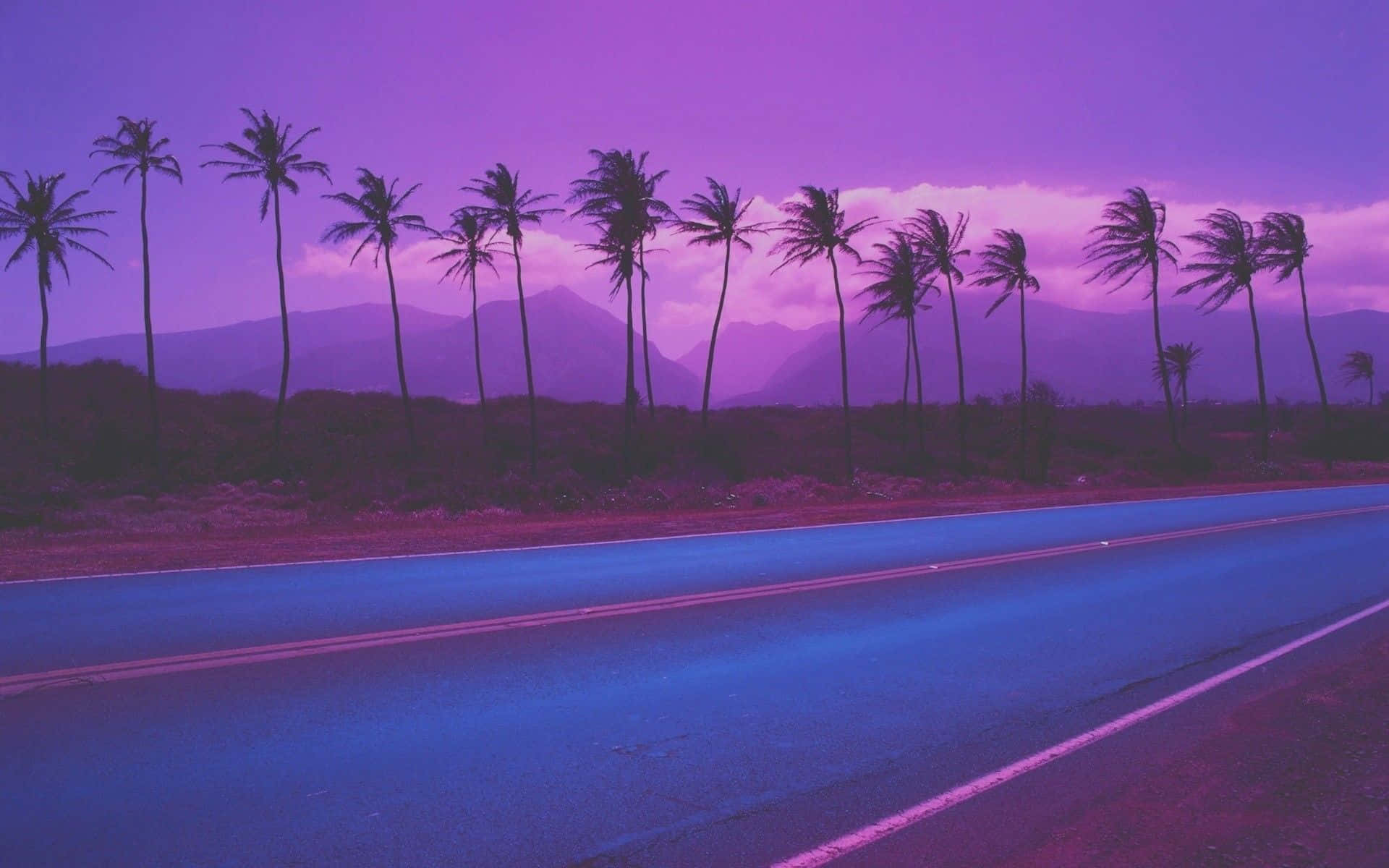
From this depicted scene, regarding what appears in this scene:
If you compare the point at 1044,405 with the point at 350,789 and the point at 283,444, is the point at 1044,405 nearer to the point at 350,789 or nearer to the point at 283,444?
the point at 283,444

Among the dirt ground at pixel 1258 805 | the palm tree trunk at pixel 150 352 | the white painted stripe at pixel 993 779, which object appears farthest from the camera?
the palm tree trunk at pixel 150 352

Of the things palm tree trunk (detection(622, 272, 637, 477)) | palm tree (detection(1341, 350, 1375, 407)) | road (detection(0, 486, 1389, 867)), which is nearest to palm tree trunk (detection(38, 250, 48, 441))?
palm tree trunk (detection(622, 272, 637, 477))

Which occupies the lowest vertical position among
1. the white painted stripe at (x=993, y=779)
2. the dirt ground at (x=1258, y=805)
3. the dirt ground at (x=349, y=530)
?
the dirt ground at (x=1258, y=805)

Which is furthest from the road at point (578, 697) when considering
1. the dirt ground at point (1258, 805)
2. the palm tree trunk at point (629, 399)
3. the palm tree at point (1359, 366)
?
the palm tree at point (1359, 366)

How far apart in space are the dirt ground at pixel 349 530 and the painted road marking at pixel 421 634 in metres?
5.39

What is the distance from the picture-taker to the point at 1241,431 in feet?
276

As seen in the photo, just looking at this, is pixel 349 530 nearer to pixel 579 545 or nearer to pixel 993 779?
pixel 579 545

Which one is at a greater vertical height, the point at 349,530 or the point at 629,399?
the point at 629,399

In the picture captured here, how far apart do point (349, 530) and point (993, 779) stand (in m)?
15.8

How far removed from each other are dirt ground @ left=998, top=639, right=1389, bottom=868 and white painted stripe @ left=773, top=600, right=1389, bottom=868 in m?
0.48

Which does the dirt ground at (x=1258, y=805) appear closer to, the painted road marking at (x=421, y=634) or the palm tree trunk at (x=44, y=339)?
the painted road marking at (x=421, y=634)

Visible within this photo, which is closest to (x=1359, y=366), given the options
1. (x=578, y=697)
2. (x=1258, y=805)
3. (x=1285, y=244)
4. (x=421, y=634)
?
(x=1285, y=244)

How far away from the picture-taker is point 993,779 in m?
5.43

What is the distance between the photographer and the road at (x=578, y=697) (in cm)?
467
